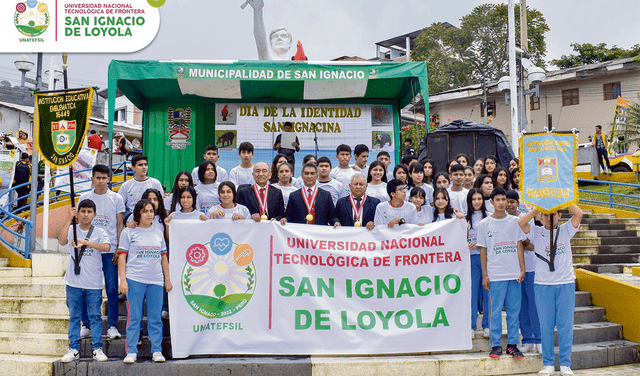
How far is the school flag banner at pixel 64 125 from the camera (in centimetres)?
598

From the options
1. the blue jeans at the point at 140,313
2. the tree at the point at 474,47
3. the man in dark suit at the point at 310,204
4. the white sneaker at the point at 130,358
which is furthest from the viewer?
the tree at the point at 474,47

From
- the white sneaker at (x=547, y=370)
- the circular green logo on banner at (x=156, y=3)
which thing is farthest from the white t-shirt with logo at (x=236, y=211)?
the circular green logo on banner at (x=156, y=3)

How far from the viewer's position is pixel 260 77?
30.9 ft

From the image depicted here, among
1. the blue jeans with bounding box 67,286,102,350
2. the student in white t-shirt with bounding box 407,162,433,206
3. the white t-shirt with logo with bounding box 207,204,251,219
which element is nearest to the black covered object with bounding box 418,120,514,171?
the student in white t-shirt with bounding box 407,162,433,206

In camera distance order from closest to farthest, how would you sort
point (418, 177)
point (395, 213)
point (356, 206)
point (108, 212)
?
point (108, 212) → point (395, 213) → point (356, 206) → point (418, 177)

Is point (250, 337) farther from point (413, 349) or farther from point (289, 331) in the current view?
point (413, 349)

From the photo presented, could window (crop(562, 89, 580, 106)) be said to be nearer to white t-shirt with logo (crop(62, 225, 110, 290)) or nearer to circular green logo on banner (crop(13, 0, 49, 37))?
circular green logo on banner (crop(13, 0, 49, 37))

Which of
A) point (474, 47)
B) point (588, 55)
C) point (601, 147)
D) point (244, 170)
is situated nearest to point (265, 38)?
point (244, 170)

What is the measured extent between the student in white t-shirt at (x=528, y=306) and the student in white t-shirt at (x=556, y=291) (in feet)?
1.09

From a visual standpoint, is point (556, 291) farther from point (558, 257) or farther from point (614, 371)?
point (614, 371)

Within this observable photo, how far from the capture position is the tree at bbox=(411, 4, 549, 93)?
115 ft

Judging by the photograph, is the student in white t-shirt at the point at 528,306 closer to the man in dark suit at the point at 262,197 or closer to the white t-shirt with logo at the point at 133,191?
the man in dark suit at the point at 262,197

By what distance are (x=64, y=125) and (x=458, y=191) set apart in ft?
16.4

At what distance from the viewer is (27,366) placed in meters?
5.68
